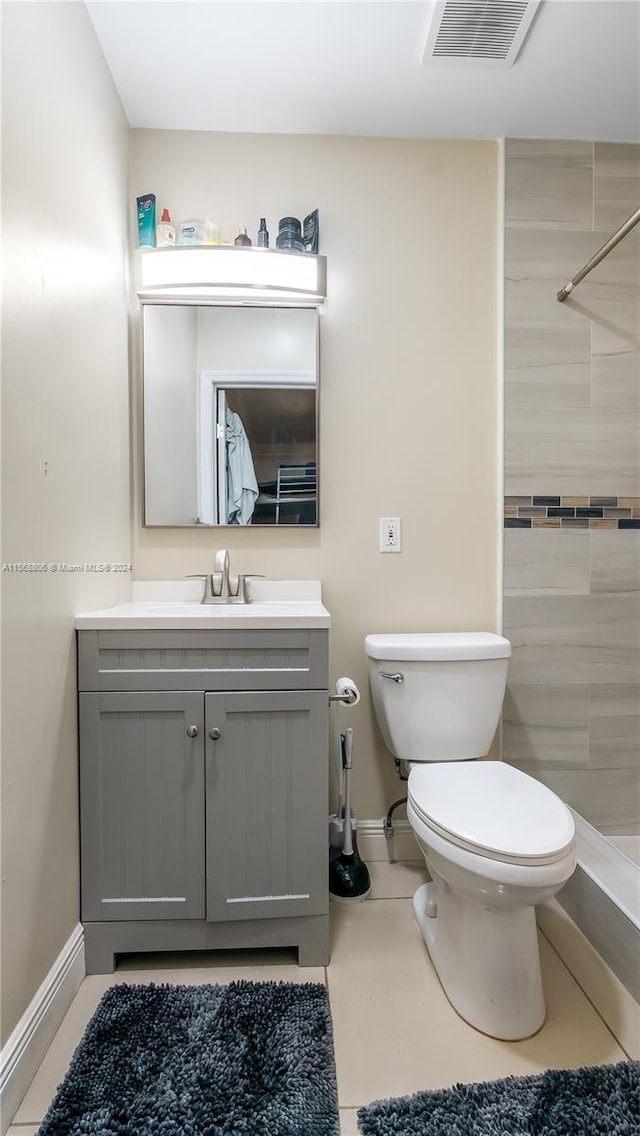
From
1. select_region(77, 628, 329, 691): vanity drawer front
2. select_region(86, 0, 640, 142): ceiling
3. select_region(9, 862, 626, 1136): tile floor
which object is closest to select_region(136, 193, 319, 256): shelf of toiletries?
select_region(86, 0, 640, 142): ceiling

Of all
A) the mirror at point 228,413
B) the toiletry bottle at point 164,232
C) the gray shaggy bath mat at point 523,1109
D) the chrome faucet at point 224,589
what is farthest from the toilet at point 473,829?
the toiletry bottle at point 164,232

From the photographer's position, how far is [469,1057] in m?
1.05

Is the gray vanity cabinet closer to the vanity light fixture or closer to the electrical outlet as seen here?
→ the electrical outlet

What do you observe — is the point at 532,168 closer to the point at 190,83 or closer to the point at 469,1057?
the point at 190,83

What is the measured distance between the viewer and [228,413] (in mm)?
1653

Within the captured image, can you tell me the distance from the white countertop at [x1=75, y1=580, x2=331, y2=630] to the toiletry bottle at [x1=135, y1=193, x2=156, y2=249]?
1042 mm

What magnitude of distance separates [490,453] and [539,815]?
111cm

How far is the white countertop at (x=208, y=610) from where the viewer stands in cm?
124

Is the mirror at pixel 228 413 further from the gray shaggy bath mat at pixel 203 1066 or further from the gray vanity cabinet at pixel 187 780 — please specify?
the gray shaggy bath mat at pixel 203 1066

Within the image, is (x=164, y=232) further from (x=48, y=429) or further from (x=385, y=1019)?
(x=385, y=1019)

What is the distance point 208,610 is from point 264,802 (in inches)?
20.2

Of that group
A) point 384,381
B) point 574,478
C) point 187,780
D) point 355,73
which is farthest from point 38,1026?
point 355,73

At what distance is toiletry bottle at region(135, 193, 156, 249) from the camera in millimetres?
1581

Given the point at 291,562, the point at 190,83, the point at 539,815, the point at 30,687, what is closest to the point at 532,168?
the point at 190,83
